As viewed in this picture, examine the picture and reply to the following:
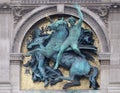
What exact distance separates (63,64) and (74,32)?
1.22m

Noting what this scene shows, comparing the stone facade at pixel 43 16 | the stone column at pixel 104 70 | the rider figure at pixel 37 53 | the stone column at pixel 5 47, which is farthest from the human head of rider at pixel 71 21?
the stone column at pixel 5 47

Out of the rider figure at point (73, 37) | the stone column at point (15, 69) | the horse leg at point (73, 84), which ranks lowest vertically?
the horse leg at point (73, 84)

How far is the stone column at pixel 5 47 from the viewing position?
27203 mm

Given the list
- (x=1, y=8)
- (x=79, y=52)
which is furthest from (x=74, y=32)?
(x=1, y=8)

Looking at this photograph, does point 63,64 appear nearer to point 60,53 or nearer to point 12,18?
point 60,53

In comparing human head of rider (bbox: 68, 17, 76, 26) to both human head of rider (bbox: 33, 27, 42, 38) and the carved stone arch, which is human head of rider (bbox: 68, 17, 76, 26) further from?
human head of rider (bbox: 33, 27, 42, 38)

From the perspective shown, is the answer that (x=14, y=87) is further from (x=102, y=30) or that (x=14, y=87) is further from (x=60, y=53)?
(x=102, y=30)

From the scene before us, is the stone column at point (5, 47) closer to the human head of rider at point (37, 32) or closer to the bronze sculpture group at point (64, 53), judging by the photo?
the bronze sculpture group at point (64, 53)

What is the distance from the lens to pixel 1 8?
27.7 m

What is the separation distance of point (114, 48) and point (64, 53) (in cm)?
182

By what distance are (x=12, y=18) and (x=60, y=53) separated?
2296mm

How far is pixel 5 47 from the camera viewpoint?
27531 mm

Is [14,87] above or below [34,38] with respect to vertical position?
below

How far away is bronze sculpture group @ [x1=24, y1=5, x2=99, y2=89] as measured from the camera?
27.1 meters
